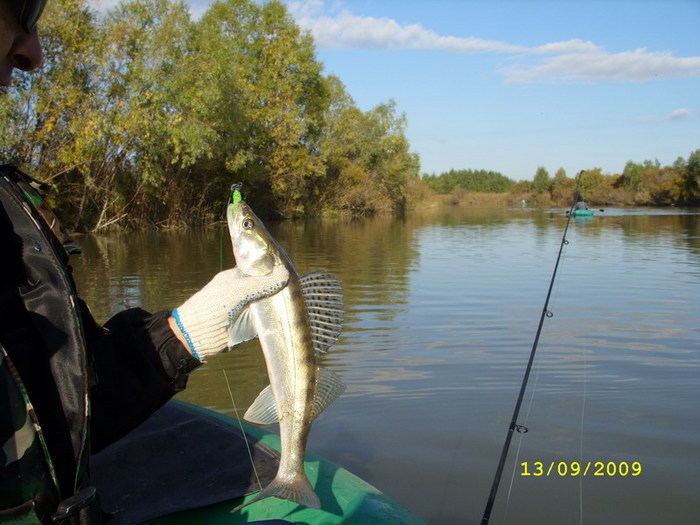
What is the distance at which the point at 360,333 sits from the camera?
8.99 metres

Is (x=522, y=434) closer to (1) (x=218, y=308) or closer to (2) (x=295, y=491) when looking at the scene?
(2) (x=295, y=491)

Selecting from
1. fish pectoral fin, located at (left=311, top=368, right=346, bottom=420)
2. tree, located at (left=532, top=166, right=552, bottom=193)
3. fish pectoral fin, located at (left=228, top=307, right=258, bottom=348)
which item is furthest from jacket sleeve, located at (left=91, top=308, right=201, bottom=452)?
tree, located at (left=532, top=166, right=552, bottom=193)

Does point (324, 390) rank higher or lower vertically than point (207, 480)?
higher

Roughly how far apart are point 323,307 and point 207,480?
1.62 metres

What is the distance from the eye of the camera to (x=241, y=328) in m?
2.28

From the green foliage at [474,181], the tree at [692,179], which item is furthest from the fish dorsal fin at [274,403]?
the green foliage at [474,181]

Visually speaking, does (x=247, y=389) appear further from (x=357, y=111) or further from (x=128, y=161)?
(x=357, y=111)

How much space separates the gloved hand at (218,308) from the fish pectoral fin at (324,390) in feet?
1.08

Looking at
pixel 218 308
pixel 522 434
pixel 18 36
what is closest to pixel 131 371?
pixel 218 308

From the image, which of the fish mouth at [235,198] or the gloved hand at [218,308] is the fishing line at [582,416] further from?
the fish mouth at [235,198]

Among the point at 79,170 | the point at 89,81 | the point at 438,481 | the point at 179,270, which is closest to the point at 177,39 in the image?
the point at 89,81

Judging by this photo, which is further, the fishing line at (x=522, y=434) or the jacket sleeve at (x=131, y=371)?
the fishing line at (x=522, y=434)

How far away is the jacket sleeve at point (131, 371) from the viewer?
2.17 m

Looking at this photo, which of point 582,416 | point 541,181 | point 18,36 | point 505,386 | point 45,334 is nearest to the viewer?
point 18,36
